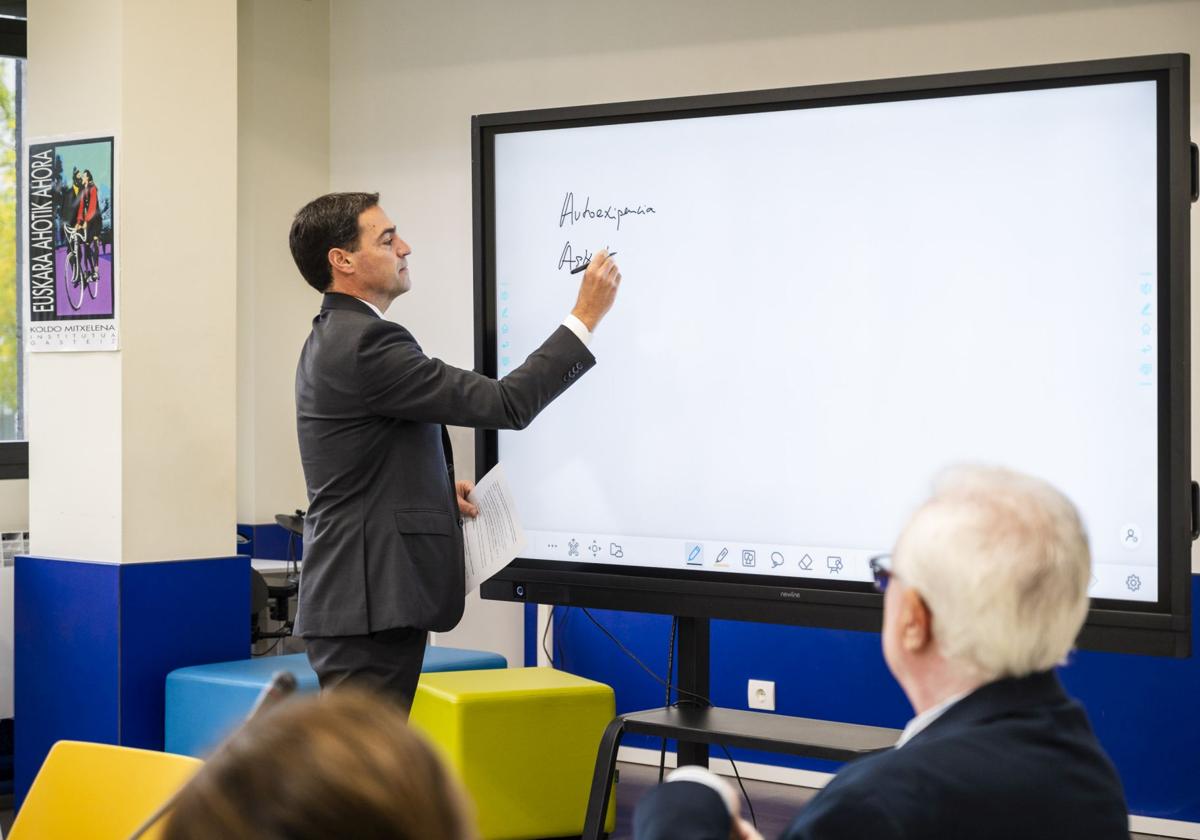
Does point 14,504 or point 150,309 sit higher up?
point 150,309

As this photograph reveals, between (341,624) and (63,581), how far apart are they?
1.46 metres

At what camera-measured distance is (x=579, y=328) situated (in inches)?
112

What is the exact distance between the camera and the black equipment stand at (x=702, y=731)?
2711 mm

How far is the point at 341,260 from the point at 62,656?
5.41 ft

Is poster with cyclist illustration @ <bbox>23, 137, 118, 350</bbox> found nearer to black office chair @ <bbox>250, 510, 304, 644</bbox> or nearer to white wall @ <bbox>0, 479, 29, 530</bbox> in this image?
white wall @ <bbox>0, 479, 29, 530</bbox>

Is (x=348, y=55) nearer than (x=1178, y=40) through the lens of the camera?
No

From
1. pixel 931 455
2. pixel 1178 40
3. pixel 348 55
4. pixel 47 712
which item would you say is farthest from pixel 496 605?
pixel 1178 40

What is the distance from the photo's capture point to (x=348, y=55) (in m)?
5.52

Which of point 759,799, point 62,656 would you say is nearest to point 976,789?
point 62,656

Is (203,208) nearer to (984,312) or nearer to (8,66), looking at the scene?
(8,66)

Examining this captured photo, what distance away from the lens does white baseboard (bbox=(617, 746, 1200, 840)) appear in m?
4.00

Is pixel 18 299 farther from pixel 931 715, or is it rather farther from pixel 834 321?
pixel 931 715

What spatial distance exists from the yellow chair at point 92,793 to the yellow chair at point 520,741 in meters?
1.92

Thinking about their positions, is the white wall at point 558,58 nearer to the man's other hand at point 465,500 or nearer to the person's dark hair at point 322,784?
the man's other hand at point 465,500
